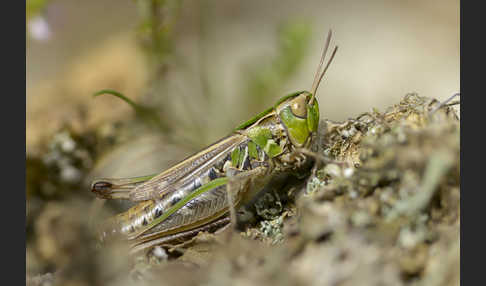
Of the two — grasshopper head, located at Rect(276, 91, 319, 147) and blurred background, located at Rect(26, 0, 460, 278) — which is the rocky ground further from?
blurred background, located at Rect(26, 0, 460, 278)

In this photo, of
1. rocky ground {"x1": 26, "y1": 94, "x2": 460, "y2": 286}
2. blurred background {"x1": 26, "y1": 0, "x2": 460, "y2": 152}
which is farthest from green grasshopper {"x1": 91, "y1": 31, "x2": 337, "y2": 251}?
blurred background {"x1": 26, "y1": 0, "x2": 460, "y2": 152}

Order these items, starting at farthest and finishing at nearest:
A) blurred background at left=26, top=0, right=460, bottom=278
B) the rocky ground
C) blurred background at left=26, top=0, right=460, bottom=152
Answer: blurred background at left=26, top=0, right=460, bottom=152 → blurred background at left=26, top=0, right=460, bottom=278 → the rocky ground

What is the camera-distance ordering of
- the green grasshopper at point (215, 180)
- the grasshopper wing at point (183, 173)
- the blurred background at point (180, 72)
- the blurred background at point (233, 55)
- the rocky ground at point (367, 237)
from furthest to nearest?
1. the blurred background at point (233, 55)
2. the blurred background at point (180, 72)
3. the grasshopper wing at point (183, 173)
4. the green grasshopper at point (215, 180)
5. the rocky ground at point (367, 237)

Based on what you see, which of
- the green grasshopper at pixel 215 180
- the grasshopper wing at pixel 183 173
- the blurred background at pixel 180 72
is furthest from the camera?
the blurred background at pixel 180 72

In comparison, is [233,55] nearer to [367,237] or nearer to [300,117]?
[300,117]

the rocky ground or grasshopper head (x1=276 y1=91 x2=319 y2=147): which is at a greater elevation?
grasshopper head (x1=276 y1=91 x2=319 y2=147)

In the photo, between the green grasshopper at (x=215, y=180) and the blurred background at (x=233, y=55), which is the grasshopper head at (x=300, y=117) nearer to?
the green grasshopper at (x=215, y=180)

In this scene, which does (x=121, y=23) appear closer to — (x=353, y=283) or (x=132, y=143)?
(x=132, y=143)

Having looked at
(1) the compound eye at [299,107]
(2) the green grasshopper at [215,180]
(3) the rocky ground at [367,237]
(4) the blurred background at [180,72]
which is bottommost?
(3) the rocky ground at [367,237]

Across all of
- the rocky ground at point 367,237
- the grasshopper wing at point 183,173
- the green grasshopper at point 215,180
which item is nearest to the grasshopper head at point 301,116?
the green grasshopper at point 215,180
